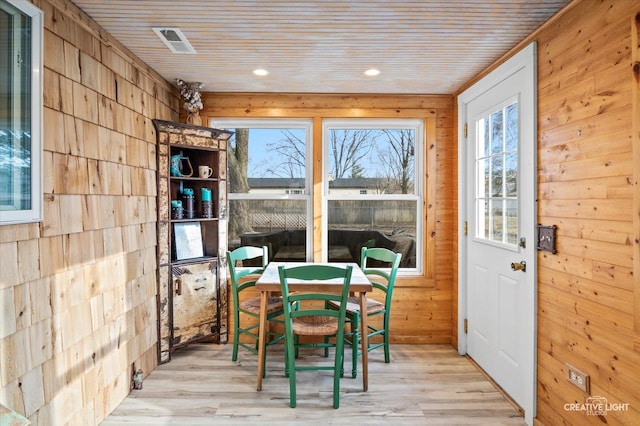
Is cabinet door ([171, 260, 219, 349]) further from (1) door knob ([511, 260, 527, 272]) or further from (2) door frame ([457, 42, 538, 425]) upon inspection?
(1) door knob ([511, 260, 527, 272])

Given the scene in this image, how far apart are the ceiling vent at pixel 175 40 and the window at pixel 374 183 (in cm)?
154

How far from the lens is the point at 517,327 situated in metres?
2.57

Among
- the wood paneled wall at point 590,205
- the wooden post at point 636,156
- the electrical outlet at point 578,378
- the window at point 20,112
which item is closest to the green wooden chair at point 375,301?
the wood paneled wall at point 590,205

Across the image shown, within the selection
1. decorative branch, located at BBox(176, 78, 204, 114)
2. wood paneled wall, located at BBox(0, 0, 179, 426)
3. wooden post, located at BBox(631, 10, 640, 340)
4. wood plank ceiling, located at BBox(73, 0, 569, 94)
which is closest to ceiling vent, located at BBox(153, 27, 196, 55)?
wood plank ceiling, located at BBox(73, 0, 569, 94)

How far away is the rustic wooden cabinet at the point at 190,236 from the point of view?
3.14 metres

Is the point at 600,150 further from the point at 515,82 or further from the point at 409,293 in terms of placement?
the point at 409,293

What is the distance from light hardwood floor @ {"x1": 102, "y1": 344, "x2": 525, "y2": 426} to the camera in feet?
7.91

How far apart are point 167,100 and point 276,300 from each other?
200 cm

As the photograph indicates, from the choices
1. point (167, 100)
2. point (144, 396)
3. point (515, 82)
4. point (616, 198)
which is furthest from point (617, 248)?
point (167, 100)

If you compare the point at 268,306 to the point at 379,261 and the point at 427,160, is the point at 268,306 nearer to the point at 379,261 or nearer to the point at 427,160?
the point at 379,261

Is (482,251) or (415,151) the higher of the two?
(415,151)

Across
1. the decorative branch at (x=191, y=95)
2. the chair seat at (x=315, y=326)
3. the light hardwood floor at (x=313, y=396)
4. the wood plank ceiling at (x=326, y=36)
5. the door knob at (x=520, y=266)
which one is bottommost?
the light hardwood floor at (x=313, y=396)

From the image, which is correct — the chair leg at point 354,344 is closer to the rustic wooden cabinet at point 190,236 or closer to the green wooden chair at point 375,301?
the green wooden chair at point 375,301

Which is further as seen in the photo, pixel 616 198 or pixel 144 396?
pixel 144 396
